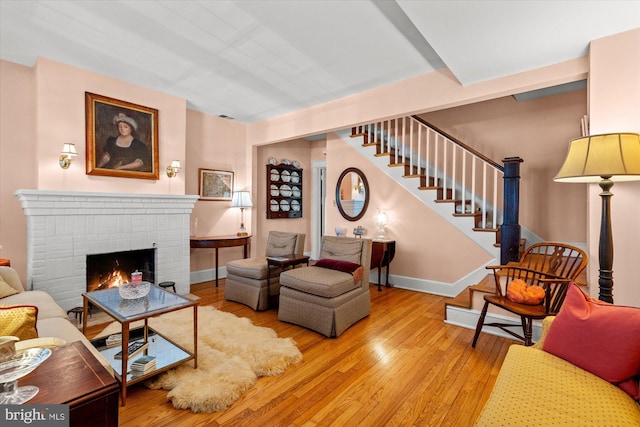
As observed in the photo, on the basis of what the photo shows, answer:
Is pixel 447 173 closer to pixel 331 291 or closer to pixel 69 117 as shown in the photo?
pixel 331 291

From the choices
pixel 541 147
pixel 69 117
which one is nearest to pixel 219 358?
pixel 69 117

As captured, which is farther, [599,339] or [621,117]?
Answer: [621,117]

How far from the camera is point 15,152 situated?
3238mm

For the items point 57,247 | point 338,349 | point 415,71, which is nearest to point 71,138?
point 57,247

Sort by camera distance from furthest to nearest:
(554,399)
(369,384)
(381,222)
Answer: (381,222), (369,384), (554,399)

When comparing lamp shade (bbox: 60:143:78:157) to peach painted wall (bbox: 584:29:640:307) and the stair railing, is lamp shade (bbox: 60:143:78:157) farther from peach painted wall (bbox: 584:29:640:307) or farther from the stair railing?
peach painted wall (bbox: 584:29:640:307)

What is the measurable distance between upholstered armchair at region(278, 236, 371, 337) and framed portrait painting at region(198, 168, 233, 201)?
2381mm

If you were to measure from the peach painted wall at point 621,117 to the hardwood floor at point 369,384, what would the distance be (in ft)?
3.43

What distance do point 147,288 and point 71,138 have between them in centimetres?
224

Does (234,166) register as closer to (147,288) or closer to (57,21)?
(57,21)

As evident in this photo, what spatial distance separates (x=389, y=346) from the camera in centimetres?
265

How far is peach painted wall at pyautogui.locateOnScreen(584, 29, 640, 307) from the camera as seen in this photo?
2.26 meters

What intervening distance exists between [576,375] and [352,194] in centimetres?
409

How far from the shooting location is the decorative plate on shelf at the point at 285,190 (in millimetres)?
6008
